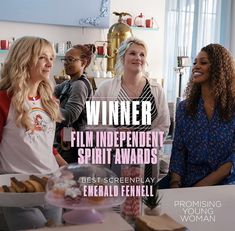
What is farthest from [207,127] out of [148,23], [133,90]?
[148,23]

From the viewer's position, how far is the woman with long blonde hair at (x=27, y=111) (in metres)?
1.44

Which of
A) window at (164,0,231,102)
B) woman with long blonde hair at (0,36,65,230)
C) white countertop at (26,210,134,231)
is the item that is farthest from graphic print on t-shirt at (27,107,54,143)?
window at (164,0,231,102)

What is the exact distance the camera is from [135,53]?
6.89 feet

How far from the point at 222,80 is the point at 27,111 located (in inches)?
34.6

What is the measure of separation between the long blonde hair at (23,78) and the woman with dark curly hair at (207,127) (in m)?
0.61

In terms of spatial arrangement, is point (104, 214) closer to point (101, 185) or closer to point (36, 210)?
point (101, 185)

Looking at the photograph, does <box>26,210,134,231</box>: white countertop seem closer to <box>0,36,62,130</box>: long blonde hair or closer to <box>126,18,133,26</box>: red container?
<box>0,36,62,130</box>: long blonde hair

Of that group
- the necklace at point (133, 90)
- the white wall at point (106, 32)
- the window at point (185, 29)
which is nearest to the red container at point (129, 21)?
the white wall at point (106, 32)

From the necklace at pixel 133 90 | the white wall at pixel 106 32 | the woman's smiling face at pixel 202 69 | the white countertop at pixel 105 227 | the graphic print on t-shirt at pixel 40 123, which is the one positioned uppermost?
the white wall at pixel 106 32

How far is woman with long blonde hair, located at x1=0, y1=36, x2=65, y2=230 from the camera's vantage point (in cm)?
144

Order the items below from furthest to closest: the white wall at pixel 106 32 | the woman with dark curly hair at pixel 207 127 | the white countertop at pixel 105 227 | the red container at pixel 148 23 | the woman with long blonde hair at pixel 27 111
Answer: the red container at pixel 148 23 → the white wall at pixel 106 32 → the woman with dark curly hair at pixel 207 127 → the woman with long blonde hair at pixel 27 111 → the white countertop at pixel 105 227

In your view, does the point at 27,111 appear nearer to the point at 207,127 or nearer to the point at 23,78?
the point at 23,78

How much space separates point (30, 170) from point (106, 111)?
1.98ft

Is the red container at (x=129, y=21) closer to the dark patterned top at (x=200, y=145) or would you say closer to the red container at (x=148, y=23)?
the red container at (x=148, y=23)
